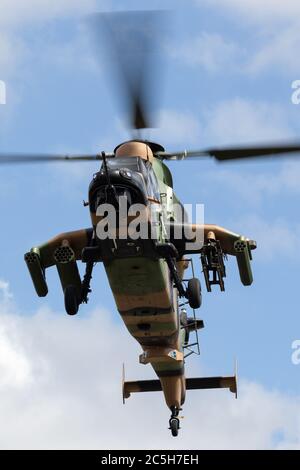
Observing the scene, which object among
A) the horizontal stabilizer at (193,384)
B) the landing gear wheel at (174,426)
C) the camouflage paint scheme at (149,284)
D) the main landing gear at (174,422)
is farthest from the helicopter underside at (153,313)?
the horizontal stabilizer at (193,384)

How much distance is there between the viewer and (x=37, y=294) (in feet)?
106

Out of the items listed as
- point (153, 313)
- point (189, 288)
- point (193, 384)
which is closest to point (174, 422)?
point (193, 384)

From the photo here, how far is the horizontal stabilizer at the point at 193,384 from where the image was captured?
3712cm

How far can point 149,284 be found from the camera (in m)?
30.0

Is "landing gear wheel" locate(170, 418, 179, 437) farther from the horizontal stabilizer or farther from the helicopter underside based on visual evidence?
the horizontal stabilizer

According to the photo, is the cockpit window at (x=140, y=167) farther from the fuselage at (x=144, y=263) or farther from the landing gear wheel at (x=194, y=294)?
the landing gear wheel at (x=194, y=294)

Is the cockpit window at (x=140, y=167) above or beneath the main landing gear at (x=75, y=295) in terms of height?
above

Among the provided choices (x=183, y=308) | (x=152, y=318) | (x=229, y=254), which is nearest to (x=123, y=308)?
(x=152, y=318)

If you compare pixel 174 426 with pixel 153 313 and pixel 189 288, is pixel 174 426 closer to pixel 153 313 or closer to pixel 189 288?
pixel 153 313

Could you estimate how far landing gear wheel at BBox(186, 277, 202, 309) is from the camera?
30266 millimetres

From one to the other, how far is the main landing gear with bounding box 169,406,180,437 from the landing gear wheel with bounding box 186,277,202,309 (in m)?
6.26

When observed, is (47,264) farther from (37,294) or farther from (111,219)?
(111,219)

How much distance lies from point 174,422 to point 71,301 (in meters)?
7.04

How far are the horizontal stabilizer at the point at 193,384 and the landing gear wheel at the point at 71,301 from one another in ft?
24.8
